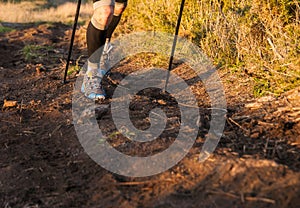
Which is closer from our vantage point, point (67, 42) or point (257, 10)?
point (257, 10)

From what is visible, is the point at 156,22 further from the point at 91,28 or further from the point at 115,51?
the point at 91,28

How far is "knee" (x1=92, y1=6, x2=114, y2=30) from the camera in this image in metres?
3.39

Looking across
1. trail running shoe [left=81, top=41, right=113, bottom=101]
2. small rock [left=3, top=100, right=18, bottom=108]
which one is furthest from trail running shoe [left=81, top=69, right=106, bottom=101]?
small rock [left=3, top=100, right=18, bottom=108]

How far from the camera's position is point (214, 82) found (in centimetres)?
383

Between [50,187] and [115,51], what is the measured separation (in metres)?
2.97

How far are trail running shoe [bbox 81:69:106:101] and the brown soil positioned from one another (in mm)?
176

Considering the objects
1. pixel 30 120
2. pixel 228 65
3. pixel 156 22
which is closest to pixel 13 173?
pixel 30 120

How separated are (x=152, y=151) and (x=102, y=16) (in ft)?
4.64

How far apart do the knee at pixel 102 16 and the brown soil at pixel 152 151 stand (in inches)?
22.3

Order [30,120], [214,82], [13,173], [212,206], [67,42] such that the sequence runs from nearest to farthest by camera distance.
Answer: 1. [212,206]
2. [13,173]
3. [30,120]
4. [214,82]
5. [67,42]

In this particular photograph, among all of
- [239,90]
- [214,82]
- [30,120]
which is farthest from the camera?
[214,82]

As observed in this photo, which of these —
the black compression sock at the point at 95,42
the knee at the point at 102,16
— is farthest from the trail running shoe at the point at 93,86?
the knee at the point at 102,16

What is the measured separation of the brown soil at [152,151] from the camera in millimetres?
1977

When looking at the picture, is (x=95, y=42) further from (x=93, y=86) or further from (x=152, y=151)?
(x=152, y=151)
